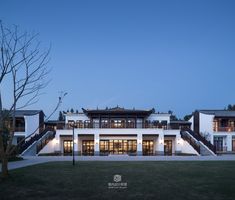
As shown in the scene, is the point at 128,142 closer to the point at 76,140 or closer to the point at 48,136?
the point at 76,140

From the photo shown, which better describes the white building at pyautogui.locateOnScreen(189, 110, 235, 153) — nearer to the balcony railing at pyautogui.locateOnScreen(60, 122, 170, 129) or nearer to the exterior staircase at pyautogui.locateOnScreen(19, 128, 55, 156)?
the balcony railing at pyautogui.locateOnScreen(60, 122, 170, 129)

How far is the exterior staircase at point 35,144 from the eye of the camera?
115 feet

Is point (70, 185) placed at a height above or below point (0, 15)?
below

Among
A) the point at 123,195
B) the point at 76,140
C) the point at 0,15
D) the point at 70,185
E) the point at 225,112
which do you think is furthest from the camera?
the point at 225,112

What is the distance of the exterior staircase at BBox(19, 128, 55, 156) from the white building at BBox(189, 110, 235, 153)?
835 inches

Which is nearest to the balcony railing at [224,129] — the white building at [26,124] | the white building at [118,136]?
the white building at [118,136]

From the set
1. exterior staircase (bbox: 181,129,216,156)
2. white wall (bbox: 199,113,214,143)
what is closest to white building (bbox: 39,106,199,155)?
exterior staircase (bbox: 181,129,216,156)

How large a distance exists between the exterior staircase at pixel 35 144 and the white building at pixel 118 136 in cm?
74

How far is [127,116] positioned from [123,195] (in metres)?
32.0

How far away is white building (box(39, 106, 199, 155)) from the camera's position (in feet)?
128

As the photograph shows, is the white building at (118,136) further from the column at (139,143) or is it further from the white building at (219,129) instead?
the white building at (219,129)

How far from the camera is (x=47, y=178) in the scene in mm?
14984

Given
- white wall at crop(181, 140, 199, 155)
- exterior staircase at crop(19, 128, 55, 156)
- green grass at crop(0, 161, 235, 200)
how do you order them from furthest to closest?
white wall at crop(181, 140, 199, 155) → exterior staircase at crop(19, 128, 55, 156) → green grass at crop(0, 161, 235, 200)

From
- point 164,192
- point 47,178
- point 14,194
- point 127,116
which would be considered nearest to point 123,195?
point 164,192
